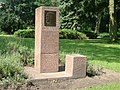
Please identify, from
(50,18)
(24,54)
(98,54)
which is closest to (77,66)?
(50,18)

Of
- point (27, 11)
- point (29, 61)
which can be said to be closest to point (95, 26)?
point (27, 11)

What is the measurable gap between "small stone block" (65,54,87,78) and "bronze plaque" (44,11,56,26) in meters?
1.33

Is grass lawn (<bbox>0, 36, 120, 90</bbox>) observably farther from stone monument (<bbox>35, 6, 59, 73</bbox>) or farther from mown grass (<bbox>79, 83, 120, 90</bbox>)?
stone monument (<bbox>35, 6, 59, 73</bbox>)

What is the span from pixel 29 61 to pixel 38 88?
3163 millimetres

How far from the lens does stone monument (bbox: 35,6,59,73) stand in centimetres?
948

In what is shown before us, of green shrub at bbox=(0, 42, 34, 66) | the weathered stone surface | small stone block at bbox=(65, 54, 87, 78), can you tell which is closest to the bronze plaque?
the weathered stone surface

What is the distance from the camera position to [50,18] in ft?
31.4

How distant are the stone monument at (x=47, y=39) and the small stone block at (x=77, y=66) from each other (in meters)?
0.72

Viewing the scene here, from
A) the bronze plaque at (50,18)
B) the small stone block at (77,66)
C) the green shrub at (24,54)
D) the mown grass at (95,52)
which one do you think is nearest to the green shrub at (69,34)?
the mown grass at (95,52)

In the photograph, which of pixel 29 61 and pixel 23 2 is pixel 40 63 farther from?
pixel 23 2

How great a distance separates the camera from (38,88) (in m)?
7.79

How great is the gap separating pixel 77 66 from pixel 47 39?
4.46 feet

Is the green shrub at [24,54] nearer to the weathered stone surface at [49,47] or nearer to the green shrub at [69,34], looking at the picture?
the weathered stone surface at [49,47]

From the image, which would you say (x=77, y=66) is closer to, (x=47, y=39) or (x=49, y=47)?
(x=49, y=47)
